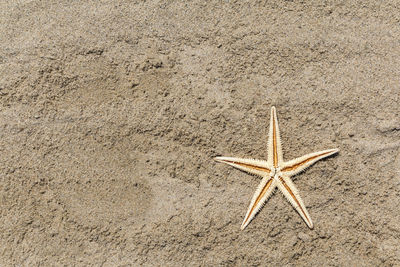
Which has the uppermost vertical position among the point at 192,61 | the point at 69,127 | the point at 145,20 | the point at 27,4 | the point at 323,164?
the point at 27,4

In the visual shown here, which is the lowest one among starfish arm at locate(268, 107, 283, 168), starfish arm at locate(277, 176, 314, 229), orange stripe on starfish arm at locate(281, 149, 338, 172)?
starfish arm at locate(277, 176, 314, 229)

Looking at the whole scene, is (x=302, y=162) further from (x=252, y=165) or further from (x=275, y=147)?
(x=252, y=165)

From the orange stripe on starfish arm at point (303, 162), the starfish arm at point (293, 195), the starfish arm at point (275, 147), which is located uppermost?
the starfish arm at point (275, 147)

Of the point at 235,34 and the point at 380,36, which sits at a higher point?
the point at 235,34

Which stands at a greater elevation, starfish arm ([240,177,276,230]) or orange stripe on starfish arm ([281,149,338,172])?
orange stripe on starfish arm ([281,149,338,172])

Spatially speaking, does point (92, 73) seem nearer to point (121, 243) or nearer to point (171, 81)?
point (171, 81)

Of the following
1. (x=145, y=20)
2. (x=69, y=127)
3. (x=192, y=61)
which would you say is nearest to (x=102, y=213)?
(x=69, y=127)
